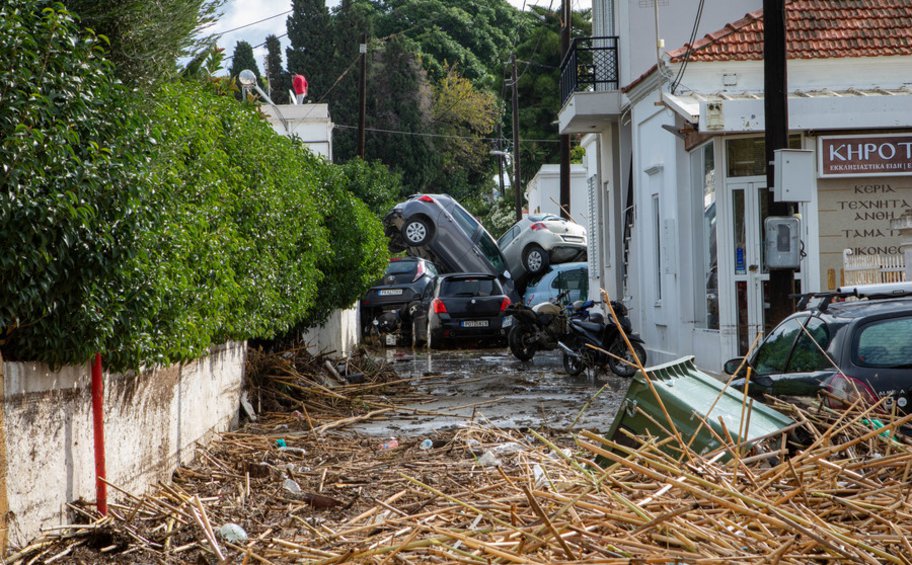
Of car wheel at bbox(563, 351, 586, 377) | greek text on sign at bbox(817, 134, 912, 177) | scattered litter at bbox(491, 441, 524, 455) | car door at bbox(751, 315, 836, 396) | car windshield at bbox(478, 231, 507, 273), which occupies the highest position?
greek text on sign at bbox(817, 134, 912, 177)

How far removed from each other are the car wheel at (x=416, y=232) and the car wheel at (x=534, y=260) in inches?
141

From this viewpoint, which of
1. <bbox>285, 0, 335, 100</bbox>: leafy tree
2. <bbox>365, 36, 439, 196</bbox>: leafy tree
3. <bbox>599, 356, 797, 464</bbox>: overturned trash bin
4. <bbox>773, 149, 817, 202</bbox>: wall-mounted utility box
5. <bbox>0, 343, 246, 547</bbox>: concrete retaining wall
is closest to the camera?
<bbox>0, 343, 246, 547</bbox>: concrete retaining wall

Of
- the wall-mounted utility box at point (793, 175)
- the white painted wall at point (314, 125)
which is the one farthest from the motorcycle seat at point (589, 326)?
the white painted wall at point (314, 125)

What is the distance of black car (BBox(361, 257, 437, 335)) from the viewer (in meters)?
32.2

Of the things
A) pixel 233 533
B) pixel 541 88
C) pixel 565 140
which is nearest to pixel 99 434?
pixel 233 533

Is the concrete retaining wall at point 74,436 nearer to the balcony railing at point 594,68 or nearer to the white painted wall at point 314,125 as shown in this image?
the balcony railing at point 594,68

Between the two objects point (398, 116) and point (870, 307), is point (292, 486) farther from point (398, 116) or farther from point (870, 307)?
point (398, 116)

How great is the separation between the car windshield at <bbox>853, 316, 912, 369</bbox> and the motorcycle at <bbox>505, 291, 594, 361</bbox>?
1405cm

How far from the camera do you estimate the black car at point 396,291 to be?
32.2 meters

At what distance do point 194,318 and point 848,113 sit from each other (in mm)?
12316

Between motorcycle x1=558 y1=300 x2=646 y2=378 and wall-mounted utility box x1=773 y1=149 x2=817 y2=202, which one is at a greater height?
wall-mounted utility box x1=773 y1=149 x2=817 y2=202

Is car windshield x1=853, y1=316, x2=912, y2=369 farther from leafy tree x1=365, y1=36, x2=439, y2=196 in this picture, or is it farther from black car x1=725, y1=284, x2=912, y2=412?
leafy tree x1=365, y1=36, x2=439, y2=196

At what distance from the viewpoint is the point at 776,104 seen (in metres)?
14.3

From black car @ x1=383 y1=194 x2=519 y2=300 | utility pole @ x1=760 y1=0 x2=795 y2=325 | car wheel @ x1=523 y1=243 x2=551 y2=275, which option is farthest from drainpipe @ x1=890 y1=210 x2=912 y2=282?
car wheel @ x1=523 y1=243 x2=551 y2=275
